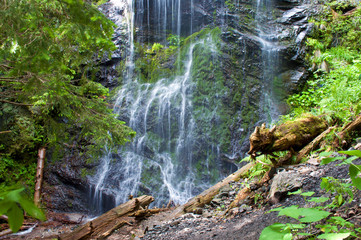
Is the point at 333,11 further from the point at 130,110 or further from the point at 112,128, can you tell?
the point at 112,128

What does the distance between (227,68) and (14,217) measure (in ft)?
35.2

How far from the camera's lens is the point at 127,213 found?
467 cm

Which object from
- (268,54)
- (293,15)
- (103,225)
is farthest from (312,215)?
(293,15)

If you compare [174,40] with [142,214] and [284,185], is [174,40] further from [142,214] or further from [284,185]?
[284,185]

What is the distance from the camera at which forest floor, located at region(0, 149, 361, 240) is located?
2516mm

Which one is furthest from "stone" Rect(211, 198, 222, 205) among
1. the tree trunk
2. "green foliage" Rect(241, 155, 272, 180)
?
the tree trunk

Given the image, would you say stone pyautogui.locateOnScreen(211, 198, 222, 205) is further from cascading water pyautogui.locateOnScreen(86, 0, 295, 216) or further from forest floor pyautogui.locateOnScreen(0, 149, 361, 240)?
cascading water pyautogui.locateOnScreen(86, 0, 295, 216)

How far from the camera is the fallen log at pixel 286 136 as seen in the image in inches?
140

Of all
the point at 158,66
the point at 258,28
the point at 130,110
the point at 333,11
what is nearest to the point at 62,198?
the point at 130,110

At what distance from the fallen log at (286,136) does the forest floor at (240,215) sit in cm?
41

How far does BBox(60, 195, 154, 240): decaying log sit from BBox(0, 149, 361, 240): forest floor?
139mm

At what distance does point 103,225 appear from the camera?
4.36 m

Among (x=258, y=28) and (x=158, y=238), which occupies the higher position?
(x=258, y=28)

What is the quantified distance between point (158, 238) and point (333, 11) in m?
12.2
